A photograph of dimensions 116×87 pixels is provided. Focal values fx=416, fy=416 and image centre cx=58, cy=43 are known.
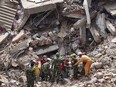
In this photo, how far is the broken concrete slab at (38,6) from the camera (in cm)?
1706

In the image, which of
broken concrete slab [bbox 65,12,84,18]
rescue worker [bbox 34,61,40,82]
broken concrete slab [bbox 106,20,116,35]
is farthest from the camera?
broken concrete slab [bbox 65,12,84,18]

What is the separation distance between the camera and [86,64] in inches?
574

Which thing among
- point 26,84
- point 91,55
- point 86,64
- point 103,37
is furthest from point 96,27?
point 26,84

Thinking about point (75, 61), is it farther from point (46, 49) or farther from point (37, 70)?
point (46, 49)

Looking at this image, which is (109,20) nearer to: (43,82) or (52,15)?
(52,15)

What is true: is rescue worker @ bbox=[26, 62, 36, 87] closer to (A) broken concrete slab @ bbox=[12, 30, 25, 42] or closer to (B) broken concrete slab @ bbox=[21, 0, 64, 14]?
(A) broken concrete slab @ bbox=[12, 30, 25, 42]

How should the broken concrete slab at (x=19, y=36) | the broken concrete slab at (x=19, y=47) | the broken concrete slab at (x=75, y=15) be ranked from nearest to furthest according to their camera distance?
the broken concrete slab at (x=19, y=47), the broken concrete slab at (x=19, y=36), the broken concrete slab at (x=75, y=15)

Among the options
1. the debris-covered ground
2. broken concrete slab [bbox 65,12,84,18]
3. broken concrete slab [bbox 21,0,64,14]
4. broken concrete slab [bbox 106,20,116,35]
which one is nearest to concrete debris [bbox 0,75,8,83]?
the debris-covered ground

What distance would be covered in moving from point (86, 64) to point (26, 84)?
7.36ft

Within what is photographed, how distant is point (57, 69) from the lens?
1456cm

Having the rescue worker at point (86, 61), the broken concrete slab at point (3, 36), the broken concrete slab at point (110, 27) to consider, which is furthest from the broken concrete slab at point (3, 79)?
the broken concrete slab at point (110, 27)

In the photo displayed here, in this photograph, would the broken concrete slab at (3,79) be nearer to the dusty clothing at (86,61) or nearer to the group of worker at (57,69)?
the group of worker at (57,69)

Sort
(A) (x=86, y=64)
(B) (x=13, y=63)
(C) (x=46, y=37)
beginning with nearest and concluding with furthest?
(A) (x=86, y=64) < (B) (x=13, y=63) < (C) (x=46, y=37)

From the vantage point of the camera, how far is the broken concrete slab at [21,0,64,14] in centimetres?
1706
